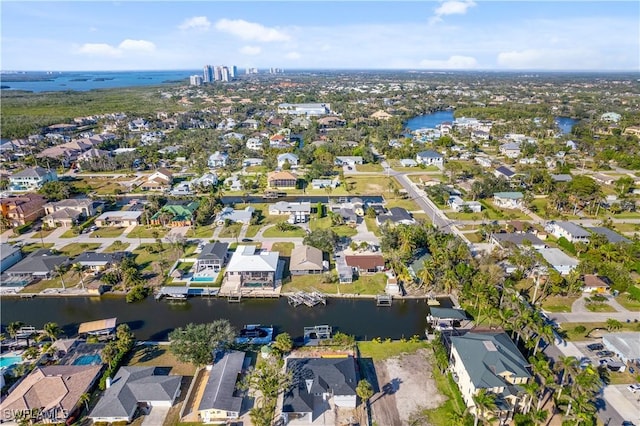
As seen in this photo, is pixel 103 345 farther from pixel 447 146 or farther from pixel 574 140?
pixel 574 140

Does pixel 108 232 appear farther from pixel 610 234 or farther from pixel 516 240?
pixel 610 234

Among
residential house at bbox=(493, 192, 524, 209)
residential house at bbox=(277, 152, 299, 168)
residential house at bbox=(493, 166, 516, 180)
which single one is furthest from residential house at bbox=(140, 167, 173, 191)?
residential house at bbox=(493, 166, 516, 180)

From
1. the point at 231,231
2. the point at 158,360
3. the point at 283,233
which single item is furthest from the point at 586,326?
the point at 231,231

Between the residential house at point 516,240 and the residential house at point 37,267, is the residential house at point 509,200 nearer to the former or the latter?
the residential house at point 516,240

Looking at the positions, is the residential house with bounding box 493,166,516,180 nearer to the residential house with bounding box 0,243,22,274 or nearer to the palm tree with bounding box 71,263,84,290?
the palm tree with bounding box 71,263,84,290

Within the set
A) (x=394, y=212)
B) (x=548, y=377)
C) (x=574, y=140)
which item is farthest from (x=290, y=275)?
(x=574, y=140)
